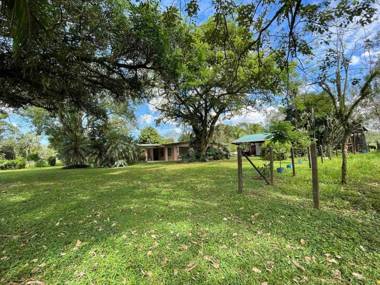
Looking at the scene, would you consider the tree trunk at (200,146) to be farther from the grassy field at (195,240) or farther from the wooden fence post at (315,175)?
the wooden fence post at (315,175)

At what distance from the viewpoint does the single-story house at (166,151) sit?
3008cm

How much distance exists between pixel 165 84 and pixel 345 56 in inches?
232

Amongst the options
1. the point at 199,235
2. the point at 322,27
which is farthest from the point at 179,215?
the point at 322,27

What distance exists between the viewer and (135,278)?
91.3 inches

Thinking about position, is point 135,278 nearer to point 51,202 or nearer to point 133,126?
point 51,202

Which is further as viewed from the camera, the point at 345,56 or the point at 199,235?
the point at 345,56

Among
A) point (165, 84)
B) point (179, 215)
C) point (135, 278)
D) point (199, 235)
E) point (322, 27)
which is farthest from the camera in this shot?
point (165, 84)

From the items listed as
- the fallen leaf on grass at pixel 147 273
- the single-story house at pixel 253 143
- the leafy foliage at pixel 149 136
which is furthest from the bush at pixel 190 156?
the fallen leaf on grass at pixel 147 273

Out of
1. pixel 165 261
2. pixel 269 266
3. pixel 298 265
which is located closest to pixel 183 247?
pixel 165 261

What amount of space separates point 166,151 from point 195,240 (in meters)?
29.2

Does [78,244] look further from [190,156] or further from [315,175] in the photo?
[190,156]

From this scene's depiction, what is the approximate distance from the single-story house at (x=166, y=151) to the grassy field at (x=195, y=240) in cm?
2454

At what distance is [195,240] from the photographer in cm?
309

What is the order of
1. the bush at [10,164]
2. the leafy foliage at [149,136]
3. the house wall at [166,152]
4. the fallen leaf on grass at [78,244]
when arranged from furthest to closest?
the leafy foliage at [149,136] < the house wall at [166,152] < the bush at [10,164] < the fallen leaf on grass at [78,244]
